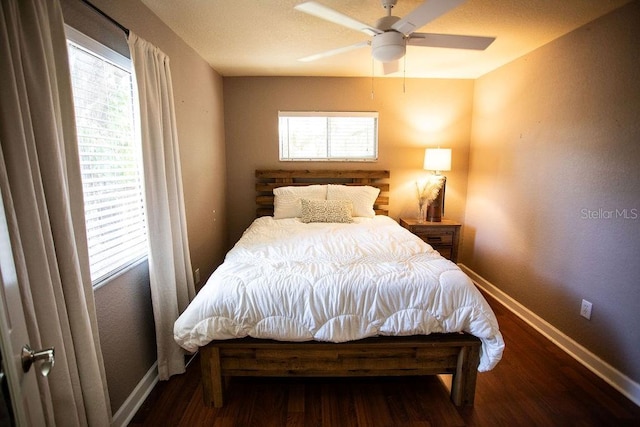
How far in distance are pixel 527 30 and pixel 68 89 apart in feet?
9.32

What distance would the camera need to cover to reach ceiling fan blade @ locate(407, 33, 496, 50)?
1.63 metres

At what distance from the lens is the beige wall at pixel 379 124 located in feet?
11.1

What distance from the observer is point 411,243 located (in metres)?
2.17

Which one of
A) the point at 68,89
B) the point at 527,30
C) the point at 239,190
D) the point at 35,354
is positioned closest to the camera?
the point at 35,354

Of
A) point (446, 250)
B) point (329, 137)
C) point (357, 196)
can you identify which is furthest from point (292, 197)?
point (446, 250)

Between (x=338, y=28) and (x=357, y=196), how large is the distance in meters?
1.65

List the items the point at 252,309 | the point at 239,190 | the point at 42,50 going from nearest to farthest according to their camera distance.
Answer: the point at 42,50, the point at 252,309, the point at 239,190

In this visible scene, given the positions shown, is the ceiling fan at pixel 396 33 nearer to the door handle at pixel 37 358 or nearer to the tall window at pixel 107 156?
the tall window at pixel 107 156

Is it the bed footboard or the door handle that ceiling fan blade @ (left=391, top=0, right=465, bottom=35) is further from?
the door handle

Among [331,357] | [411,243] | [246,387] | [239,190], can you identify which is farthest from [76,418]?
[239,190]

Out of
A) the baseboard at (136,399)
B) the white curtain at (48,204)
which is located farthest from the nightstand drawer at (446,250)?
the white curtain at (48,204)

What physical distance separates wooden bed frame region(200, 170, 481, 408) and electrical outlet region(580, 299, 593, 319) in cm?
109

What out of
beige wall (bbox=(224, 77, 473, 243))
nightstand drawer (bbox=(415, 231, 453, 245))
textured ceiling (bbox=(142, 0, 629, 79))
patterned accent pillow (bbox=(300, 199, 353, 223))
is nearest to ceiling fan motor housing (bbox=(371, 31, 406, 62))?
textured ceiling (bbox=(142, 0, 629, 79))

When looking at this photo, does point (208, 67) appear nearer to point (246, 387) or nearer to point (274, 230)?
point (274, 230)
